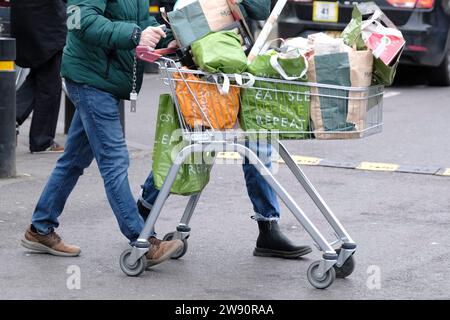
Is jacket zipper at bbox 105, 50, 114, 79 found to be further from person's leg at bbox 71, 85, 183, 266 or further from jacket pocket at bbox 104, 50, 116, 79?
person's leg at bbox 71, 85, 183, 266

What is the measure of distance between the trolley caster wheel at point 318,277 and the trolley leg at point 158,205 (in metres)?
0.84

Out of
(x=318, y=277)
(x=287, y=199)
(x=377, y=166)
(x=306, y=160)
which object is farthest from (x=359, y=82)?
(x=306, y=160)

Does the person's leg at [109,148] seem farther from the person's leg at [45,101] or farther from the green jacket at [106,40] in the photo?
the person's leg at [45,101]

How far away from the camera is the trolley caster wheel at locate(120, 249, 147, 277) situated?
230 inches

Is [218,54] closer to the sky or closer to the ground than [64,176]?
closer to the sky

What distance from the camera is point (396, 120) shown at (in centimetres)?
1152

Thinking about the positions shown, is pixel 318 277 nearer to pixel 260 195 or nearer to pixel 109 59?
pixel 260 195

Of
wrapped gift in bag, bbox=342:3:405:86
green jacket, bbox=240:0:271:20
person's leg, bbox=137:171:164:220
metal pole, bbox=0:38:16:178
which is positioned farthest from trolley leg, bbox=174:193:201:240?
metal pole, bbox=0:38:16:178

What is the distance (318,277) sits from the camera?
224 inches

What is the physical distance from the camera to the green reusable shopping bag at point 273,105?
5.53 metres

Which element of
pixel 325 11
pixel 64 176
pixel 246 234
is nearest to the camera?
pixel 64 176

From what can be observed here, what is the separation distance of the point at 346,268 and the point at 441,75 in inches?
330

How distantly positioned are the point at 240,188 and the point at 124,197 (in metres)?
2.47
